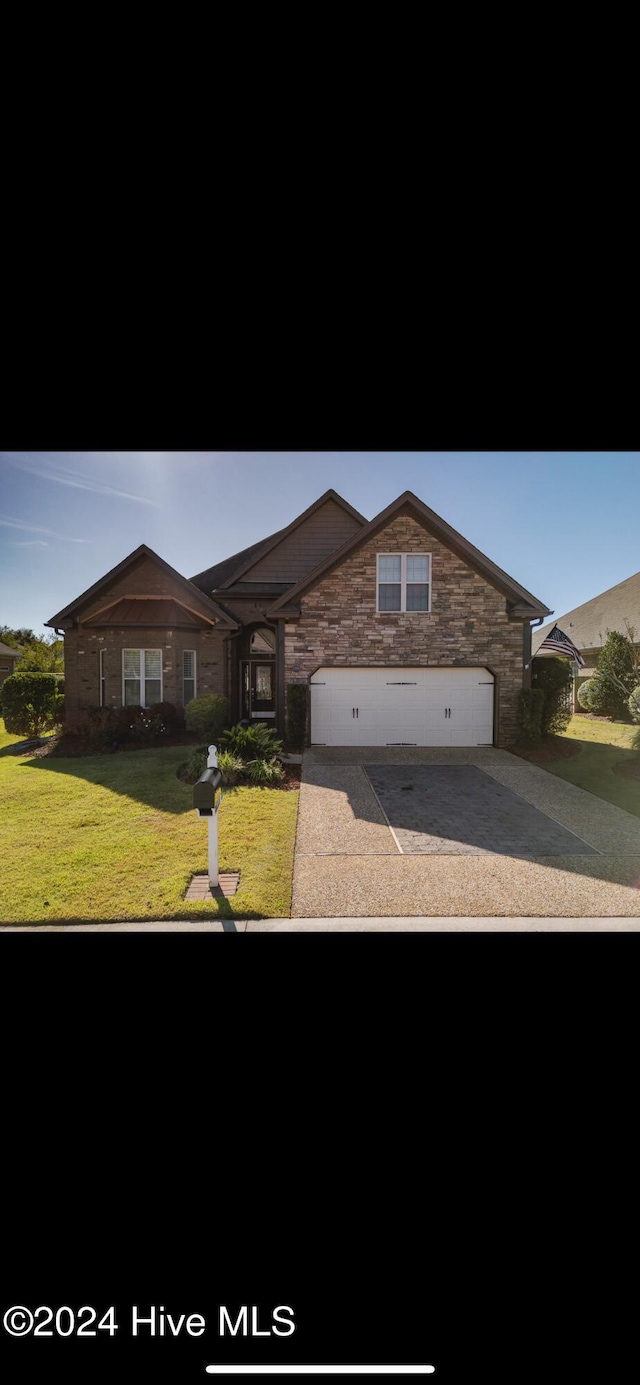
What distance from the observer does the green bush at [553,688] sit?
11.8 metres

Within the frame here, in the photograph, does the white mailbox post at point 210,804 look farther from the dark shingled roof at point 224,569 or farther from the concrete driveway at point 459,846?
the dark shingled roof at point 224,569

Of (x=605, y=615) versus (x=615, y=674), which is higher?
(x=605, y=615)

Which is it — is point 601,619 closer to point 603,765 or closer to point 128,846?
point 603,765

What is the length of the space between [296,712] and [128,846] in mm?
6062

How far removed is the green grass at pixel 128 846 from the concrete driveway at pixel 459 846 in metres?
0.44

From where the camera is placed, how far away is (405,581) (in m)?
12.0

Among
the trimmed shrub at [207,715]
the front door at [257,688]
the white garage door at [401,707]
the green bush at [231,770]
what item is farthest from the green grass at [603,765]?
the front door at [257,688]

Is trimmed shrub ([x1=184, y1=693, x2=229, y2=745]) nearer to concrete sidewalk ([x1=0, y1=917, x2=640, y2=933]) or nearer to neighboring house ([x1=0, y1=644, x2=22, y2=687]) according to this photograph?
concrete sidewalk ([x1=0, y1=917, x2=640, y2=933])

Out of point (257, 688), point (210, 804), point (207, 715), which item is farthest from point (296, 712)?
point (210, 804)

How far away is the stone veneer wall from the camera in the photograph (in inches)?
464

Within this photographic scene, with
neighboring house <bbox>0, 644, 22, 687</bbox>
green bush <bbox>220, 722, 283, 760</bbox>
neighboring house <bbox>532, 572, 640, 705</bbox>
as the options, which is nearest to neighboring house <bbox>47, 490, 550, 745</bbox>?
green bush <bbox>220, 722, 283, 760</bbox>
